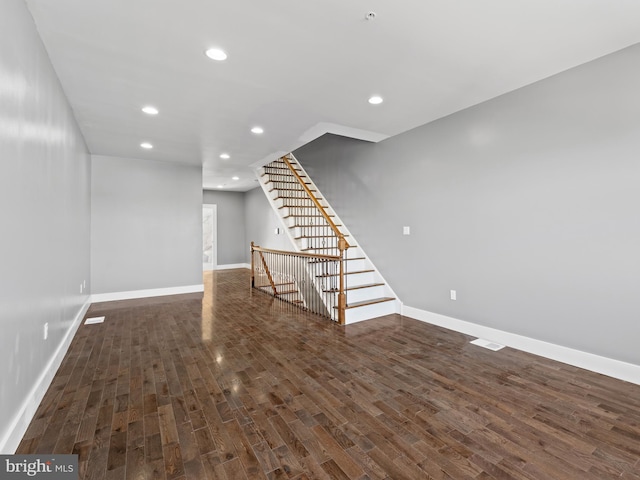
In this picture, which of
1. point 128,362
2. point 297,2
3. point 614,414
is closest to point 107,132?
point 128,362

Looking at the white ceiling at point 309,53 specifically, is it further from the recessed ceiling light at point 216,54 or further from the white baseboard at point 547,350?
the white baseboard at point 547,350

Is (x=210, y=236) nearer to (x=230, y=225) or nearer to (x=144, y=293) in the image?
(x=230, y=225)

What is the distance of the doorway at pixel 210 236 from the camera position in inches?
416

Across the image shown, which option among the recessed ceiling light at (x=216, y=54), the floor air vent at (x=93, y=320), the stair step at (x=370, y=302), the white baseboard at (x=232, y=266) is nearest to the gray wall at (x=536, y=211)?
the stair step at (x=370, y=302)

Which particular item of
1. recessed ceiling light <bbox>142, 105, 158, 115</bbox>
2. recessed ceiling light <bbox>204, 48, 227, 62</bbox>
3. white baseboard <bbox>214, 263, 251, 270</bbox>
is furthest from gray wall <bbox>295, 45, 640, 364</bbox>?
white baseboard <bbox>214, 263, 251, 270</bbox>

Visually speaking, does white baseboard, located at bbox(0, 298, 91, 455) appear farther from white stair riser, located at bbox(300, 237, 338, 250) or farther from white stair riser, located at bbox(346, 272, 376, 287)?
white stair riser, located at bbox(300, 237, 338, 250)

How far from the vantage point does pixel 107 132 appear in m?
4.47

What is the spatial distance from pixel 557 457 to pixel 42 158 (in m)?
4.05

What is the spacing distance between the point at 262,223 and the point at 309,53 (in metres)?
7.69

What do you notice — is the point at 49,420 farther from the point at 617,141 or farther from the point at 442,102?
the point at 617,141

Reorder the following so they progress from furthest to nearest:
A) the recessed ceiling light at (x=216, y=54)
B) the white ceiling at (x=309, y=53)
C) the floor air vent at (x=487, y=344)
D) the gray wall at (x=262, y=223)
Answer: the gray wall at (x=262, y=223) → the floor air vent at (x=487, y=344) → the recessed ceiling light at (x=216, y=54) → the white ceiling at (x=309, y=53)

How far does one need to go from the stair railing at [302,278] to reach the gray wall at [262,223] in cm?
196

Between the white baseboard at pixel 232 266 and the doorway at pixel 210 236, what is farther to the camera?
the white baseboard at pixel 232 266

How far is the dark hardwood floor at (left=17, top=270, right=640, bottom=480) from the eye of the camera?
171 cm
